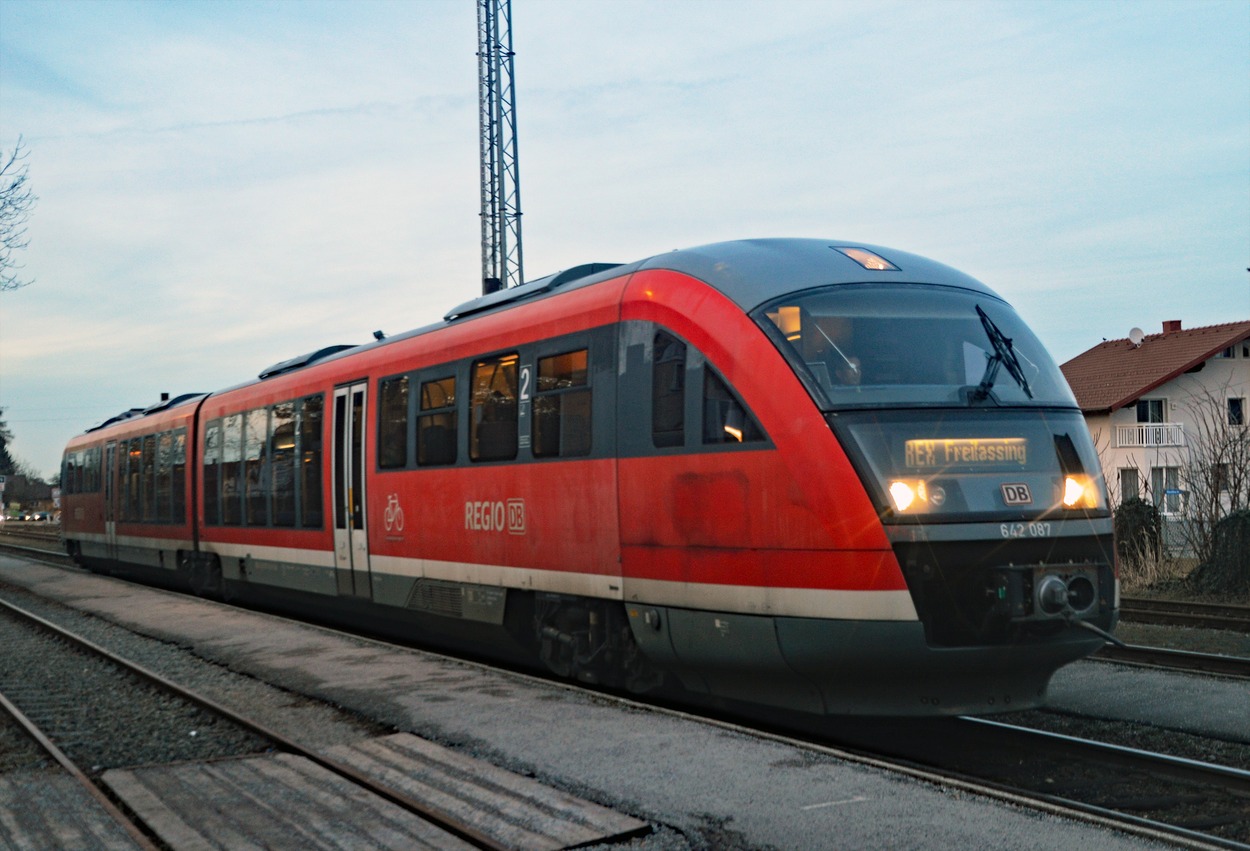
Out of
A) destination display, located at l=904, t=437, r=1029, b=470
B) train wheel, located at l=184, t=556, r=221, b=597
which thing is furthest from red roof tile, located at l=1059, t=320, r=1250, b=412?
destination display, located at l=904, t=437, r=1029, b=470

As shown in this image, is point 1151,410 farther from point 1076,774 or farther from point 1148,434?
point 1076,774

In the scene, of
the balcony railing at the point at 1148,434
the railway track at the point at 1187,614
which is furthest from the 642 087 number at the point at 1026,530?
the balcony railing at the point at 1148,434

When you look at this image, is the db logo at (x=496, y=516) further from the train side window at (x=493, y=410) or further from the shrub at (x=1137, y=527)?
the shrub at (x=1137, y=527)

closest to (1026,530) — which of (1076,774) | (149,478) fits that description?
(1076,774)

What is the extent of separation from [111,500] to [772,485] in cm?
2043

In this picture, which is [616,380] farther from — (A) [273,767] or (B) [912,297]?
(A) [273,767]

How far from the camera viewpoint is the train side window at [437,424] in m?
11.0

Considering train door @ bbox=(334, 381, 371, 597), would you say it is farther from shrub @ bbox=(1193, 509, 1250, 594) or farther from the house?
the house

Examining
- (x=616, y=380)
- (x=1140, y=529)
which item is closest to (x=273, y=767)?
(x=616, y=380)

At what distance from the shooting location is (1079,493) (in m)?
7.38

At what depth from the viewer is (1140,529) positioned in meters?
18.1

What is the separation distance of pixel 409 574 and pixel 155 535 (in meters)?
11.2

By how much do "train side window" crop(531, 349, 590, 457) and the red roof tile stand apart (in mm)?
36454

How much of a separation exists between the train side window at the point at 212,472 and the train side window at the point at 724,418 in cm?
1183
